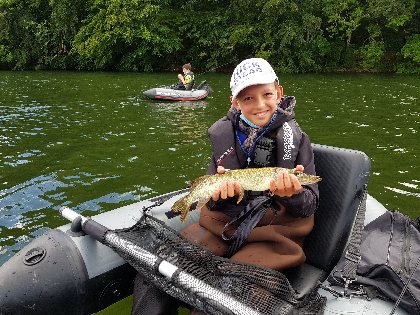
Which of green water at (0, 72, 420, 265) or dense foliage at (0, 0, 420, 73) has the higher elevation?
dense foliage at (0, 0, 420, 73)

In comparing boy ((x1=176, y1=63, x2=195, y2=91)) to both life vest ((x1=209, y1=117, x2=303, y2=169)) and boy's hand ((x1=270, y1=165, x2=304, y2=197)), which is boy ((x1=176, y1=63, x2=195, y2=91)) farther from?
boy's hand ((x1=270, y1=165, x2=304, y2=197))

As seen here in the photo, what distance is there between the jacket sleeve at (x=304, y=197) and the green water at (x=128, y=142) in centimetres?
393

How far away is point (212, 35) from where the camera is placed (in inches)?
1239

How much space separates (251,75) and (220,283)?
145 centimetres

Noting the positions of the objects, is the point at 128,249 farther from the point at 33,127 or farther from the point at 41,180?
the point at 33,127

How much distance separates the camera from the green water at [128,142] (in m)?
7.40

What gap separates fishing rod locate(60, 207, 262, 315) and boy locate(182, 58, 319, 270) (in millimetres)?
572

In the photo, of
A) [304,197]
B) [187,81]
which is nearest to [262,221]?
[304,197]

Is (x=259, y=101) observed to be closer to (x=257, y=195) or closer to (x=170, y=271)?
(x=257, y=195)

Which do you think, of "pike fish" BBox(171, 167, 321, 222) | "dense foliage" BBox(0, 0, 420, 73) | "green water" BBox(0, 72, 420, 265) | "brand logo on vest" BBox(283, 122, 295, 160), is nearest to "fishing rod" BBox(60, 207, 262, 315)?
"pike fish" BBox(171, 167, 321, 222)

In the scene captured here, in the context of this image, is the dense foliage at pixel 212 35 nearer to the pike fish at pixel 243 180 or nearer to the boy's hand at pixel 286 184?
the pike fish at pixel 243 180

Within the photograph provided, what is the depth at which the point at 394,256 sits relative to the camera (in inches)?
124

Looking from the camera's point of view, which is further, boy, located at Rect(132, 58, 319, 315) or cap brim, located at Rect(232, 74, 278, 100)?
cap brim, located at Rect(232, 74, 278, 100)

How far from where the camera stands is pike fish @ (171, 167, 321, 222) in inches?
117
